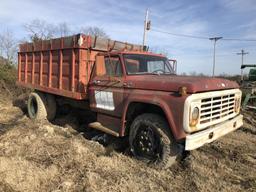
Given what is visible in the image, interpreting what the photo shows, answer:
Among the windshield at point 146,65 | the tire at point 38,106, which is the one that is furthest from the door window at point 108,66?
the tire at point 38,106

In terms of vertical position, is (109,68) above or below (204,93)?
above

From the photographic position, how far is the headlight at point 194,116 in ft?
14.6

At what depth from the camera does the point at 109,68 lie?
6258 millimetres

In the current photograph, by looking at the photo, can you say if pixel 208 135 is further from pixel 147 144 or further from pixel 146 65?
pixel 146 65

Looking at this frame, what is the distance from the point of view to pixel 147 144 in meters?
5.18

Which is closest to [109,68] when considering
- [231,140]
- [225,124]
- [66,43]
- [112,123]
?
[112,123]

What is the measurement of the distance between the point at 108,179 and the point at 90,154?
1143mm

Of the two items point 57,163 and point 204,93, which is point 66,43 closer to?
point 57,163

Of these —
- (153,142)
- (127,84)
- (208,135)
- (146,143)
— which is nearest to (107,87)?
(127,84)

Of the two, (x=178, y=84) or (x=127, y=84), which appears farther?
(x=127, y=84)

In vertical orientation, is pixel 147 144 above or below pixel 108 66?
below

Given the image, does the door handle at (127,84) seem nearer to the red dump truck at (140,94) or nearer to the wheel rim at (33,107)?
the red dump truck at (140,94)

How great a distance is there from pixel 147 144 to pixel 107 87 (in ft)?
5.42

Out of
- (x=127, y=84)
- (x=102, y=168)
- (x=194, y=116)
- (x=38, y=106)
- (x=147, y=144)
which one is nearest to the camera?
(x=194, y=116)
